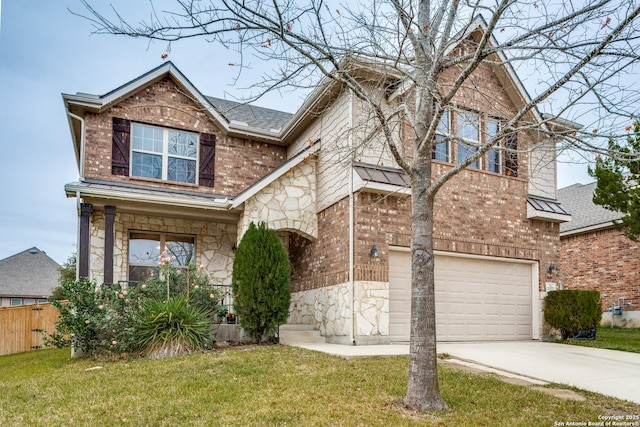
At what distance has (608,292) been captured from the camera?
57.1 ft

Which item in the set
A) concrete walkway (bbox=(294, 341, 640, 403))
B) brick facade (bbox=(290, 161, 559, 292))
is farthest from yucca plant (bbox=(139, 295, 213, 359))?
brick facade (bbox=(290, 161, 559, 292))

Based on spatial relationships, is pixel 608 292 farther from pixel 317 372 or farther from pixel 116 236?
pixel 116 236

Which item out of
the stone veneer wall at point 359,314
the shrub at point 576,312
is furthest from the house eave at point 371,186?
the shrub at point 576,312

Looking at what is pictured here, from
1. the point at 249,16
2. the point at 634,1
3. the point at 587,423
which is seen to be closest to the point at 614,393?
the point at 587,423

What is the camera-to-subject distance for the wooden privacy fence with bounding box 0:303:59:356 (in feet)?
50.3

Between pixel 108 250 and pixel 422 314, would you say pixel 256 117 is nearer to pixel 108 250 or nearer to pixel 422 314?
pixel 108 250

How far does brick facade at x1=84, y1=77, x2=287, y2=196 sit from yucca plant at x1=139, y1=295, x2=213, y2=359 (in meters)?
4.41

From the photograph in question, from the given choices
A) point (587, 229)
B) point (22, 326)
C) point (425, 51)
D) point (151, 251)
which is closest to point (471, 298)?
point (425, 51)

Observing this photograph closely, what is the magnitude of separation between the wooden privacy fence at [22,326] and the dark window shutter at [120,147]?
6.28 meters

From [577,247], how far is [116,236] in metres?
16.2

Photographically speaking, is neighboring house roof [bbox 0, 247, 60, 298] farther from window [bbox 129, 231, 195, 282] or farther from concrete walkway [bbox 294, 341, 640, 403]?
concrete walkway [bbox 294, 341, 640, 403]

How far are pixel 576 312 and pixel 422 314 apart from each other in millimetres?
8263

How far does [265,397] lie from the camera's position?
18.2 ft

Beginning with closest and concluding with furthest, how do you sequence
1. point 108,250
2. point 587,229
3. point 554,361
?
point 554,361, point 108,250, point 587,229
